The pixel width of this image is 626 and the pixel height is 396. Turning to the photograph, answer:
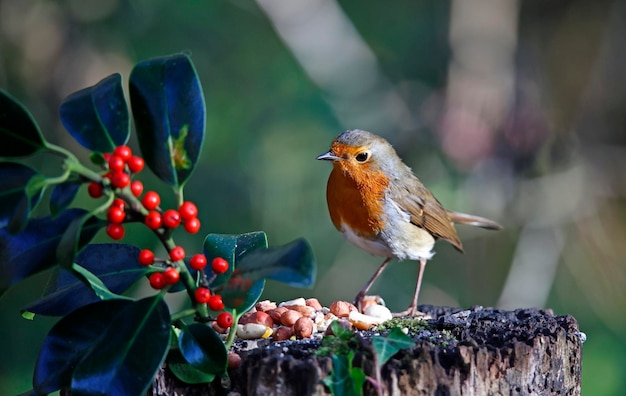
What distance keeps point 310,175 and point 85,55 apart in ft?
4.91

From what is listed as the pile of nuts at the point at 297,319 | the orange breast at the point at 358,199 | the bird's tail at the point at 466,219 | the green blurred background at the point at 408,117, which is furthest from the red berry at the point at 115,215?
the green blurred background at the point at 408,117

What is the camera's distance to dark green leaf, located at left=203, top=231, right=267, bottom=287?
175 centimetres

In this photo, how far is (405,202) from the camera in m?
3.01

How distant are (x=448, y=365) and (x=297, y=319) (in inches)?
18.3

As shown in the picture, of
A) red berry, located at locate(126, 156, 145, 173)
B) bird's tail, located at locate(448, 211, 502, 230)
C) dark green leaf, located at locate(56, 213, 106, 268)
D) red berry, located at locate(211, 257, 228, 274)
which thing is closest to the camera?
dark green leaf, located at locate(56, 213, 106, 268)

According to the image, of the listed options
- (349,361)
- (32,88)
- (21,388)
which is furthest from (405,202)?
(32,88)

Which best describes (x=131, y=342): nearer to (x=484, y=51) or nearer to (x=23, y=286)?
(x=23, y=286)

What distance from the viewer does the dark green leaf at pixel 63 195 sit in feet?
4.52

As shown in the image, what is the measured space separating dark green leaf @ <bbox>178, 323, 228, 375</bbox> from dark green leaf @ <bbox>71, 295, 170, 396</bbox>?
83 millimetres

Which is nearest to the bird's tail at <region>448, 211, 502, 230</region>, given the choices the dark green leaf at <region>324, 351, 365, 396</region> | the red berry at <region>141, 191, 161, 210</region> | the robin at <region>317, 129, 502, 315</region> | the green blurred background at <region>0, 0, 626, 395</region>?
the robin at <region>317, 129, 502, 315</region>

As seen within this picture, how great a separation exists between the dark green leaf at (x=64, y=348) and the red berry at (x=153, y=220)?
235 mm

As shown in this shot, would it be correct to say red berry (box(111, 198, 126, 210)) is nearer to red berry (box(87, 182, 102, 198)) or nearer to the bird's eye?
red berry (box(87, 182, 102, 198))

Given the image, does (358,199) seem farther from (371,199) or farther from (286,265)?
(286,265)

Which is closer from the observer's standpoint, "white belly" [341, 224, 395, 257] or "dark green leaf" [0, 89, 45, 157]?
"dark green leaf" [0, 89, 45, 157]
